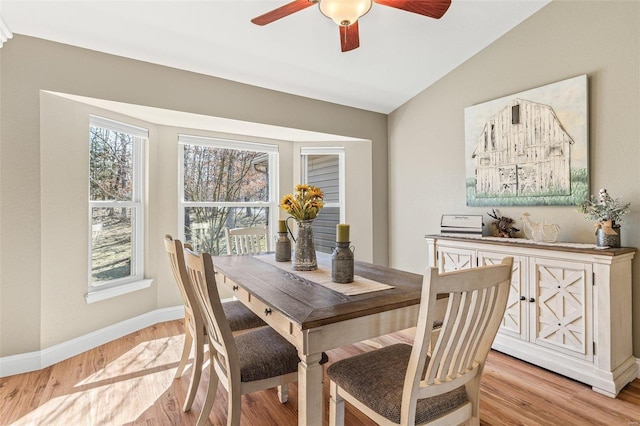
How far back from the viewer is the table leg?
4.02ft

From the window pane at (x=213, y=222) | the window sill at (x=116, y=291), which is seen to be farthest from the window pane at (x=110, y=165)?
the window sill at (x=116, y=291)

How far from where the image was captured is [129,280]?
126 inches

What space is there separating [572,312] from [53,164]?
3.97 m

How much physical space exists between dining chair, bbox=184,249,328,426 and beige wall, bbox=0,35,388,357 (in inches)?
67.3

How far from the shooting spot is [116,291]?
2988mm

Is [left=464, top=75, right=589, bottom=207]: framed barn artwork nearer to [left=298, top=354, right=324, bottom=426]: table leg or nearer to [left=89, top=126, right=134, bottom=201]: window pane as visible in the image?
[left=298, top=354, right=324, bottom=426]: table leg

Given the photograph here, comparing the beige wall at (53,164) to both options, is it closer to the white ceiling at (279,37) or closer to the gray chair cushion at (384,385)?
the white ceiling at (279,37)

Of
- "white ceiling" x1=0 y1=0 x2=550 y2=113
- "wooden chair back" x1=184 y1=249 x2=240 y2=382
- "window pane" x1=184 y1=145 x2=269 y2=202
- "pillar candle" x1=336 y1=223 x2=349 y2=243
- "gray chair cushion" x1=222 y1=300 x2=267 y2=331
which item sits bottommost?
"gray chair cushion" x1=222 y1=300 x2=267 y2=331

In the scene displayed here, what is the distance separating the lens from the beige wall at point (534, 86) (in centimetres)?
232

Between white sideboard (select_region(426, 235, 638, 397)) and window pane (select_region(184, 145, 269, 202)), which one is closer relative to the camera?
white sideboard (select_region(426, 235, 638, 397))

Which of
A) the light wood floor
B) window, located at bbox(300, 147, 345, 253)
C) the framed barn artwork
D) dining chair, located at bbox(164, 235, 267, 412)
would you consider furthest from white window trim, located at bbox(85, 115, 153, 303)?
the framed barn artwork

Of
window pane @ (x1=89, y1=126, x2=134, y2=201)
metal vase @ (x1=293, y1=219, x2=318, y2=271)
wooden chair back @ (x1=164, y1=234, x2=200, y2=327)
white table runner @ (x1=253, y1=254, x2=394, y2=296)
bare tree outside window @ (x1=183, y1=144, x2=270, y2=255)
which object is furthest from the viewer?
A: bare tree outside window @ (x1=183, y1=144, x2=270, y2=255)

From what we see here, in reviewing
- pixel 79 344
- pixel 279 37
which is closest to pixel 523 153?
pixel 279 37

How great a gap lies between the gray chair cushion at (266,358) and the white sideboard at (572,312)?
1.84 m
